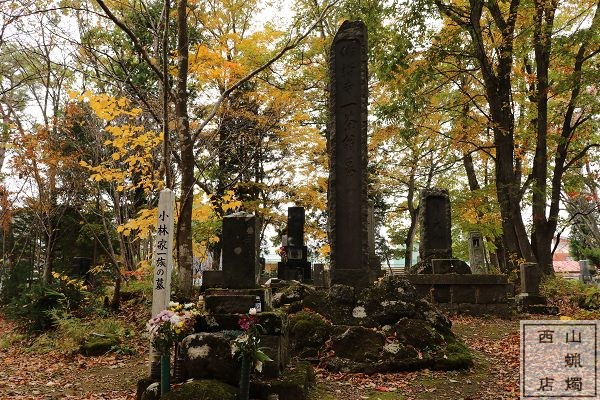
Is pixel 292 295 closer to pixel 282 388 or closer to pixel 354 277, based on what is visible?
pixel 354 277

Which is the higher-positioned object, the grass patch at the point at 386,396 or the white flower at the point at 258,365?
the white flower at the point at 258,365

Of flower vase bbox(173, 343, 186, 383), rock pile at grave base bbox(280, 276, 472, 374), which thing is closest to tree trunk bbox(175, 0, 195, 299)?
rock pile at grave base bbox(280, 276, 472, 374)

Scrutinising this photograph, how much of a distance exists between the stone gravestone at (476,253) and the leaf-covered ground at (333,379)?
20.2ft

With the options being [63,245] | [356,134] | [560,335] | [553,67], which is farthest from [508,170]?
[63,245]

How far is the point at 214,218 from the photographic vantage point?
14.7 metres

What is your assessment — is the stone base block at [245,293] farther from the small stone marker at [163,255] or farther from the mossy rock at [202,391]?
the mossy rock at [202,391]

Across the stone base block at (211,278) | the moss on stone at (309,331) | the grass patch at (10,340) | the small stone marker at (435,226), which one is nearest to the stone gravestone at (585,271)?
the small stone marker at (435,226)

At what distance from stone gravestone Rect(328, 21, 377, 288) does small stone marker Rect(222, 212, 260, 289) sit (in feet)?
6.21

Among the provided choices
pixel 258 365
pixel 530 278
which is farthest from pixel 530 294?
pixel 258 365

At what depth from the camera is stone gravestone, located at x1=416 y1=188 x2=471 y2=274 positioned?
41.0ft

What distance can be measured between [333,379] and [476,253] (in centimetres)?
1077

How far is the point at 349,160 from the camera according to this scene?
818 centimetres

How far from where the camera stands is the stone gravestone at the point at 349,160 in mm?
7996

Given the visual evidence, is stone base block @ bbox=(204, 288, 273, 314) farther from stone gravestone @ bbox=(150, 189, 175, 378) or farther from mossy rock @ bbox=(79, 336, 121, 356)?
mossy rock @ bbox=(79, 336, 121, 356)
